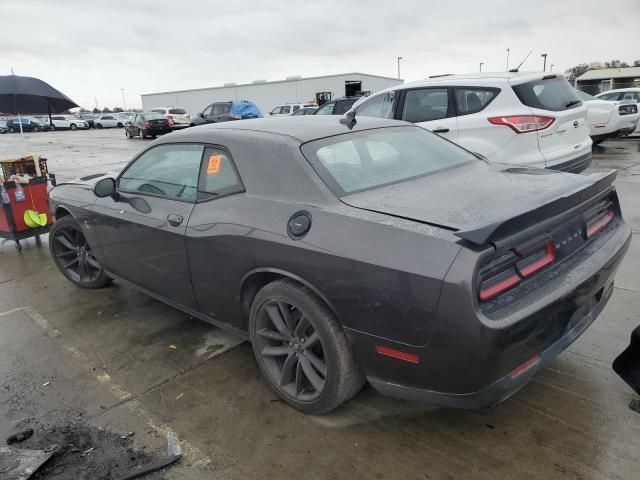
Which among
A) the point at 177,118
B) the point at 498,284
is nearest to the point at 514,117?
the point at 498,284

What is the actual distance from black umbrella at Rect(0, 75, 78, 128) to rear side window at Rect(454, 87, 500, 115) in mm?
5499

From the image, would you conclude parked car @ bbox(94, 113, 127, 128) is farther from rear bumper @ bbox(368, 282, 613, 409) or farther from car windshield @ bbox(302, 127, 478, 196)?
rear bumper @ bbox(368, 282, 613, 409)

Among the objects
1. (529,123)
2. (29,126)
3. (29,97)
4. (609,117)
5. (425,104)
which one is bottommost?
(609,117)

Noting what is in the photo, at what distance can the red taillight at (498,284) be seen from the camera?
2.03 metres

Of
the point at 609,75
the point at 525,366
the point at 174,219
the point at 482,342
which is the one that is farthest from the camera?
the point at 609,75

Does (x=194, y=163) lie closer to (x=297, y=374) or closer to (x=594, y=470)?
(x=297, y=374)

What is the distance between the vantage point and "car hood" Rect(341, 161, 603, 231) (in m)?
2.21

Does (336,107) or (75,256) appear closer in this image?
(75,256)

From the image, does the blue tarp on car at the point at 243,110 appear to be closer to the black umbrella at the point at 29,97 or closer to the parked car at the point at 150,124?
the parked car at the point at 150,124

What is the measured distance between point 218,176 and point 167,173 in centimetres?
65

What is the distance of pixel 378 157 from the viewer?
3.02 m

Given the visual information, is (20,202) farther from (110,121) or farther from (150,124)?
(110,121)

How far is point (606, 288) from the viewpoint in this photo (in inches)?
106

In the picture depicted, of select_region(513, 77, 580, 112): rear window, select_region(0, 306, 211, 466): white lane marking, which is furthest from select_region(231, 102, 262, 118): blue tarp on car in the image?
select_region(0, 306, 211, 466): white lane marking
